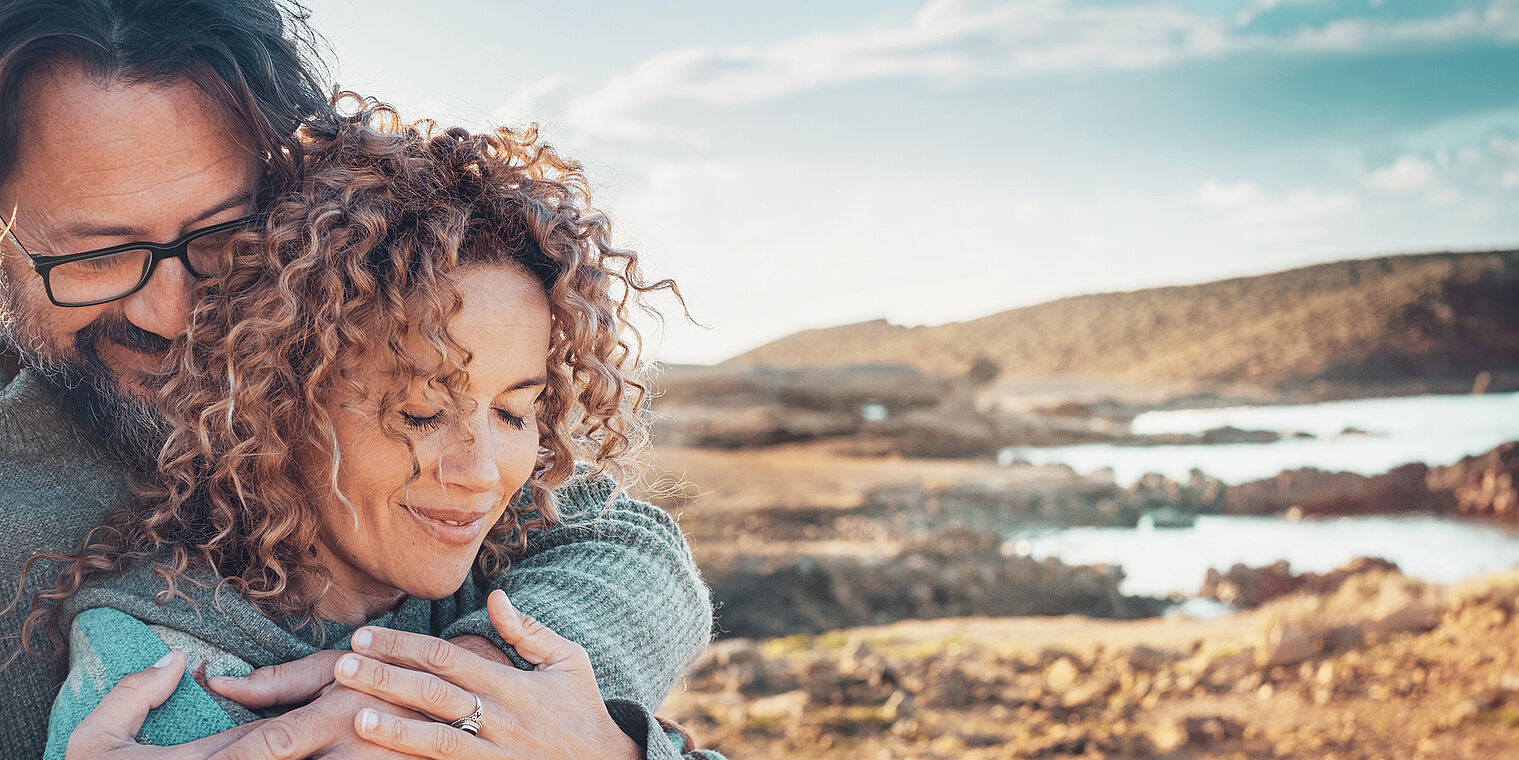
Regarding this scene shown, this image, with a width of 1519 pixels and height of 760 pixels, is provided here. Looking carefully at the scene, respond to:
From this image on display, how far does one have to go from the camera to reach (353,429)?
1713 mm

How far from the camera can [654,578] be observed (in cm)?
209

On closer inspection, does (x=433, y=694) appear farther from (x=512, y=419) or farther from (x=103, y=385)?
(x=103, y=385)

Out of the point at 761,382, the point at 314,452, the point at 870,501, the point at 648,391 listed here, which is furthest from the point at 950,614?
the point at 761,382

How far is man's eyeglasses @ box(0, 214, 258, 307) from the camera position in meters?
1.65

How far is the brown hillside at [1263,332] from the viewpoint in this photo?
33531mm

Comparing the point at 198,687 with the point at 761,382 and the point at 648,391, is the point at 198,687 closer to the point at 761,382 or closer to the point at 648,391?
the point at 648,391

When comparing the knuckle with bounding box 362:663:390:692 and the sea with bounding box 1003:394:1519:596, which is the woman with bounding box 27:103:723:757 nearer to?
the knuckle with bounding box 362:663:390:692

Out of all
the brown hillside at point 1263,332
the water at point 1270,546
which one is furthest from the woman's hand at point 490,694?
the brown hillside at point 1263,332

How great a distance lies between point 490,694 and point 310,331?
0.61 meters

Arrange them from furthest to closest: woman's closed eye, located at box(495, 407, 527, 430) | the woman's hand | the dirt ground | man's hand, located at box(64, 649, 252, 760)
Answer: the dirt ground → woman's closed eye, located at box(495, 407, 527, 430) → the woman's hand → man's hand, located at box(64, 649, 252, 760)

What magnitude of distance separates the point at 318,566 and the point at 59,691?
0.40 metres

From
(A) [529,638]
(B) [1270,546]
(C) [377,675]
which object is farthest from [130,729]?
(B) [1270,546]

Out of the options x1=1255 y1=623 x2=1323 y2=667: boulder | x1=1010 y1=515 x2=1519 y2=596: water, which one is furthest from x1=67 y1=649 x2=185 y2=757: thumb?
x1=1010 y1=515 x2=1519 y2=596: water

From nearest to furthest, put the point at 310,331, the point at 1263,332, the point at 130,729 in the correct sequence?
the point at 130,729, the point at 310,331, the point at 1263,332
